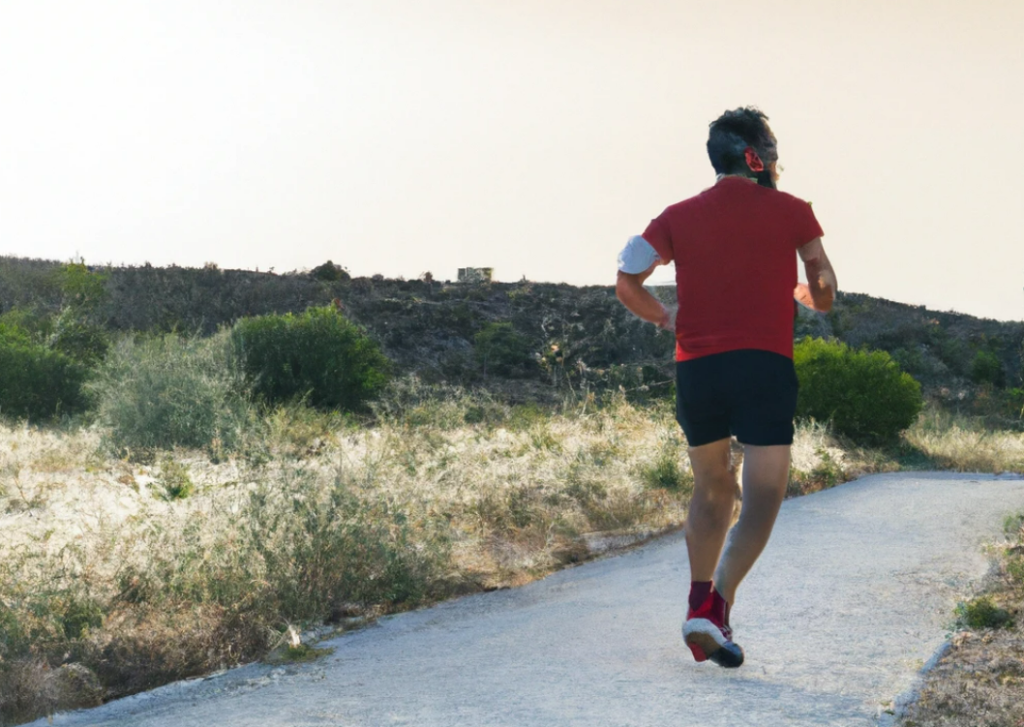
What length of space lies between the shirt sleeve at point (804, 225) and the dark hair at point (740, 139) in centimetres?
27

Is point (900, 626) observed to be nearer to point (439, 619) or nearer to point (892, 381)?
point (439, 619)

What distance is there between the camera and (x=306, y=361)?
18516 millimetres

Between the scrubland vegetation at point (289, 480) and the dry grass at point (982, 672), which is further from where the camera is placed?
the scrubland vegetation at point (289, 480)

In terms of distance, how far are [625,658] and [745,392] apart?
146 centimetres

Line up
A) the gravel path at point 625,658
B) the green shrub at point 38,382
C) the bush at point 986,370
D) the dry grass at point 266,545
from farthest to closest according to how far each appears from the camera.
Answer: the bush at point 986,370 → the green shrub at point 38,382 → the dry grass at point 266,545 → the gravel path at point 625,658

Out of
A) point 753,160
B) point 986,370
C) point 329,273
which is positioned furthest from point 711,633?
point 329,273

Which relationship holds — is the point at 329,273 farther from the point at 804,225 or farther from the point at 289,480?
the point at 804,225

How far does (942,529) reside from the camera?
853cm

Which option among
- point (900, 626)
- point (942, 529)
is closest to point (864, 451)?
point (942, 529)

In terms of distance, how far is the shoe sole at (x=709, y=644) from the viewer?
426cm

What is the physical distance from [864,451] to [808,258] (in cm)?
1196

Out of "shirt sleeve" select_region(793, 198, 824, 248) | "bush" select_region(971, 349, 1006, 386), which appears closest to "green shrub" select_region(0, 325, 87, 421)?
"shirt sleeve" select_region(793, 198, 824, 248)

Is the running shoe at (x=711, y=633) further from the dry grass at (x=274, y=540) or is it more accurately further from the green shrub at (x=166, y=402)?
the green shrub at (x=166, y=402)

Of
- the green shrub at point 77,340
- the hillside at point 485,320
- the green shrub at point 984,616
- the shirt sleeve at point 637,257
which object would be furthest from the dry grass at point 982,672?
the hillside at point 485,320
